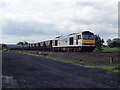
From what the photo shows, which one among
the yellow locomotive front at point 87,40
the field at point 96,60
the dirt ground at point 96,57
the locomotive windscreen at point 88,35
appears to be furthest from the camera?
the locomotive windscreen at point 88,35

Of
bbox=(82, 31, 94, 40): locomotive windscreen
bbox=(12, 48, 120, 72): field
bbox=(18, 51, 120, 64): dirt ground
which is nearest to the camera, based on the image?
bbox=(12, 48, 120, 72): field

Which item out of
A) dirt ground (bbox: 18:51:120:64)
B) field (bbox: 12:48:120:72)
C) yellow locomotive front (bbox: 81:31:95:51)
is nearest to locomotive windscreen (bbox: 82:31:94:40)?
yellow locomotive front (bbox: 81:31:95:51)

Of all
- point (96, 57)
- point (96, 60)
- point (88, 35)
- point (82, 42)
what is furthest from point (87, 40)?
point (96, 60)

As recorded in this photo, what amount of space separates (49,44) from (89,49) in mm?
24674

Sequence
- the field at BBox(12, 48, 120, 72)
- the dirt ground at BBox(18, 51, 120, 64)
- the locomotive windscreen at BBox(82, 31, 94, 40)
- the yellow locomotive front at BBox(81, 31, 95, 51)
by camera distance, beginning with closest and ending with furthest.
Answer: the field at BBox(12, 48, 120, 72) → the dirt ground at BBox(18, 51, 120, 64) → the yellow locomotive front at BBox(81, 31, 95, 51) → the locomotive windscreen at BBox(82, 31, 94, 40)

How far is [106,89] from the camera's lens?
7.79 meters

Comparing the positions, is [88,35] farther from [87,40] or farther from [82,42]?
[82,42]

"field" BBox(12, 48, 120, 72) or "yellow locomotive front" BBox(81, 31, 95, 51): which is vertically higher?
"yellow locomotive front" BBox(81, 31, 95, 51)

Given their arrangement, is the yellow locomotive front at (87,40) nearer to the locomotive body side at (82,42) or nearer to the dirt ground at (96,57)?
the locomotive body side at (82,42)

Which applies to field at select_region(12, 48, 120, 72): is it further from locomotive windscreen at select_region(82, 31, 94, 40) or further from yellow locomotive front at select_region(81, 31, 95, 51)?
locomotive windscreen at select_region(82, 31, 94, 40)

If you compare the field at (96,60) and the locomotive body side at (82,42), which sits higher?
the locomotive body side at (82,42)

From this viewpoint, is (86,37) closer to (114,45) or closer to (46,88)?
(46,88)

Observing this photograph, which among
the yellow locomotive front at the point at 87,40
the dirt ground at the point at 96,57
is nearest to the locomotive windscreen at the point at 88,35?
the yellow locomotive front at the point at 87,40

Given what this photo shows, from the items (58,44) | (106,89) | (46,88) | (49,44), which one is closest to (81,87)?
(106,89)
